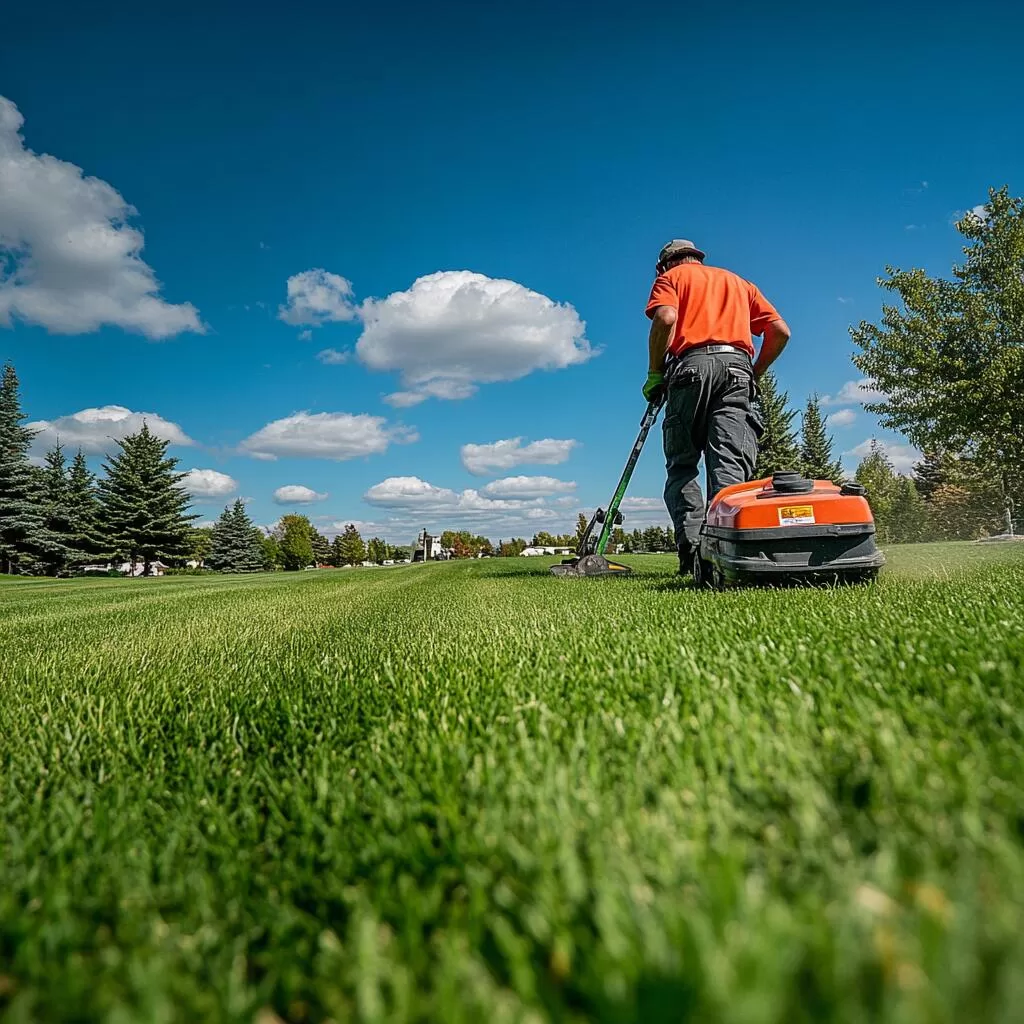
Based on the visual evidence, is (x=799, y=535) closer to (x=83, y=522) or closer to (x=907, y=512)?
(x=83, y=522)

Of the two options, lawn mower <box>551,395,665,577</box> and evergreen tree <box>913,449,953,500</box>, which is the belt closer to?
lawn mower <box>551,395,665,577</box>

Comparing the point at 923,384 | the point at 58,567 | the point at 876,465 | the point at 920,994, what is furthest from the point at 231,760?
the point at 876,465

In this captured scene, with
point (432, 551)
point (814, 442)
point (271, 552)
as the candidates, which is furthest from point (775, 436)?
point (432, 551)

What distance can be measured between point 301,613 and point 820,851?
15.3ft

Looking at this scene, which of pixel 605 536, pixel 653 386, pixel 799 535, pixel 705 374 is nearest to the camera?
pixel 799 535

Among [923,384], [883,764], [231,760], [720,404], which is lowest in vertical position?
[231,760]

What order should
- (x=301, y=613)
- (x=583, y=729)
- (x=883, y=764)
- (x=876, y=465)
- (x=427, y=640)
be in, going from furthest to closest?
(x=876, y=465) < (x=301, y=613) < (x=427, y=640) < (x=583, y=729) < (x=883, y=764)

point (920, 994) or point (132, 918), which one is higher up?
point (920, 994)

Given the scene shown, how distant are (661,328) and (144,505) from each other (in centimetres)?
4835

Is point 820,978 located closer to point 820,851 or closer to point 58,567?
point 820,851

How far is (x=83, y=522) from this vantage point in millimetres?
43281

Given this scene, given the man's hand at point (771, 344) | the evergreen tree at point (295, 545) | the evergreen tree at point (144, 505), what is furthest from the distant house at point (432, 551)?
the man's hand at point (771, 344)

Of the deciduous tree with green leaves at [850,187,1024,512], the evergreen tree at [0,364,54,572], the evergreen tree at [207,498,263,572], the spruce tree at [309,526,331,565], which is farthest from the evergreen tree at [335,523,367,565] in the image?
the deciduous tree with green leaves at [850,187,1024,512]

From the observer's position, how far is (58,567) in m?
41.3
